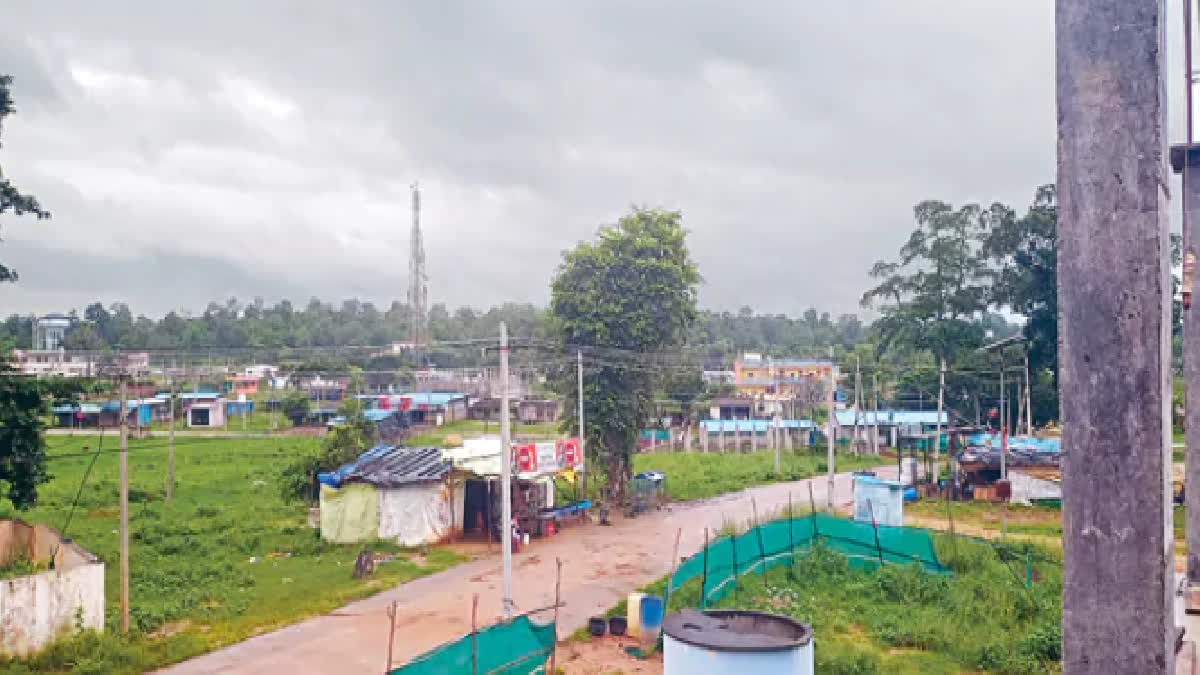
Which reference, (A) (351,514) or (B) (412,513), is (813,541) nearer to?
(B) (412,513)

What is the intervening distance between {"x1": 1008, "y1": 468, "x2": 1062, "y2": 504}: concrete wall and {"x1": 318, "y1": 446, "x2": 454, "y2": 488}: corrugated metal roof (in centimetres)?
1927

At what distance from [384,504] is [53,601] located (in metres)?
9.91

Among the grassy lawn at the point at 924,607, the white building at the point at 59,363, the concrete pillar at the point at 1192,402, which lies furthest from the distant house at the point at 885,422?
the concrete pillar at the point at 1192,402

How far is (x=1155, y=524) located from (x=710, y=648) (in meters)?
4.37

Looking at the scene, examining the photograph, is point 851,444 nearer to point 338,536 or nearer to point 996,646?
point 338,536

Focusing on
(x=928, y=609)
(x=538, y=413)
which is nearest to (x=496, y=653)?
(x=928, y=609)

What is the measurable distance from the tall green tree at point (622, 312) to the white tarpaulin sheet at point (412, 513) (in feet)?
21.5

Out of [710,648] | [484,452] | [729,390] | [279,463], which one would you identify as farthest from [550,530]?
[729,390]

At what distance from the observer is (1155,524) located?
2.86m

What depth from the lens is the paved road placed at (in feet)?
44.9

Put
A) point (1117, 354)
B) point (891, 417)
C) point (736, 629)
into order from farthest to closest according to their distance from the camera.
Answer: point (891, 417)
point (736, 629)
point (1117, 354)

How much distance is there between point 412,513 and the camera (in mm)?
23109

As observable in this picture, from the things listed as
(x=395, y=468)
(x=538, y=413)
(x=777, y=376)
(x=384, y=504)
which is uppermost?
(x=777, y=376)

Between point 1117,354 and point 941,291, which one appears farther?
point 941,291
